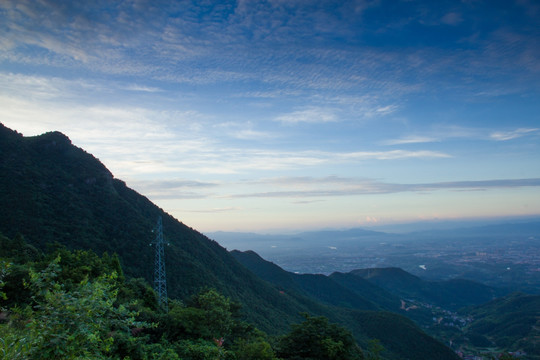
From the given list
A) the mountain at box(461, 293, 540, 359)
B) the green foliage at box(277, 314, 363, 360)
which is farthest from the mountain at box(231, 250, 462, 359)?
the green foliage at box(277, 314, 363, 360)

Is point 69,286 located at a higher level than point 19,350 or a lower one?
lower

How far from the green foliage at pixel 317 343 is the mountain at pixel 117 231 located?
17867 millimetres

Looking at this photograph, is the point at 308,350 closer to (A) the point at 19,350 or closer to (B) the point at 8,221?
(A) the point at 19,350

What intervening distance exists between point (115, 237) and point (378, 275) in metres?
106

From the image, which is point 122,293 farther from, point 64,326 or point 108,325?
point 64,326

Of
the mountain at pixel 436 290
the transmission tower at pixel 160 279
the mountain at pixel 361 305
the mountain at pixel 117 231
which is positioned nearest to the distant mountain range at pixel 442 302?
the mountain at pixel 436 290

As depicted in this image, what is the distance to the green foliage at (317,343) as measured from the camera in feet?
57.3

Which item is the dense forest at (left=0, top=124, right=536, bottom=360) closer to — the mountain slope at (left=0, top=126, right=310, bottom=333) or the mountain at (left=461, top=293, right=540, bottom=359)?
the mountain slope at (left=0, top=126, right=310, bottom=333)

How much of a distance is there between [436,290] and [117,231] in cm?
11335

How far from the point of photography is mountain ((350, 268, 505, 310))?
9994 centimetres

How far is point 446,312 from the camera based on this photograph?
289ft

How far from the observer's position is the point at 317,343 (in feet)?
58.8

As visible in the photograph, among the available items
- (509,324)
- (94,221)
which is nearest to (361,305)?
(509,324)

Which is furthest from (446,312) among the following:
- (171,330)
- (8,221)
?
(8,221)
